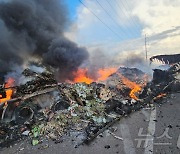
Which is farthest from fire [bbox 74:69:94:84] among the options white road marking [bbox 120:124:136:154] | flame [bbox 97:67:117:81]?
white road marking [bbox 120:124:136:154]

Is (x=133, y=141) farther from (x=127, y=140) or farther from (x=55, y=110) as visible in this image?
(x=55, y=110)

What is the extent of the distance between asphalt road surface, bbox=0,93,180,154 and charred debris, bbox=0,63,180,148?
0.37 meters

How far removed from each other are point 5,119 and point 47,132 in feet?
6.57

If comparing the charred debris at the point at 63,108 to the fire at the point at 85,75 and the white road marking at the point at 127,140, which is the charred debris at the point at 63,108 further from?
the fire at the point at 85,75

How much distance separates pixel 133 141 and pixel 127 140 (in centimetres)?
22

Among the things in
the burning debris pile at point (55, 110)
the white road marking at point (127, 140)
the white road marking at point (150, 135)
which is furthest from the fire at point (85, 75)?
the white road marking at point (127, 140)

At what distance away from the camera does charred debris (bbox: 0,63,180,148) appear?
867 cm

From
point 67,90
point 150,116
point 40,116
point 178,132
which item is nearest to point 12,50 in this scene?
point 67,90

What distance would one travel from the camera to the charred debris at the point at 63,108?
28.5 feet

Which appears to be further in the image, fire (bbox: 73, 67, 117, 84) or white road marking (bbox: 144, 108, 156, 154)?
fire (bbox: 73, 67, 117, 84)

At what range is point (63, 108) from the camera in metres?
10.7

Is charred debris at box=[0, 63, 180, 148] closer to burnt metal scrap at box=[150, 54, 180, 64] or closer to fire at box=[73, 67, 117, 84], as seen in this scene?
burnt metal scrap at box=[150, 54, 180, 64]

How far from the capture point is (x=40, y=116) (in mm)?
9977

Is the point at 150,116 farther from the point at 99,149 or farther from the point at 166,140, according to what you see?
the point at 99,149
